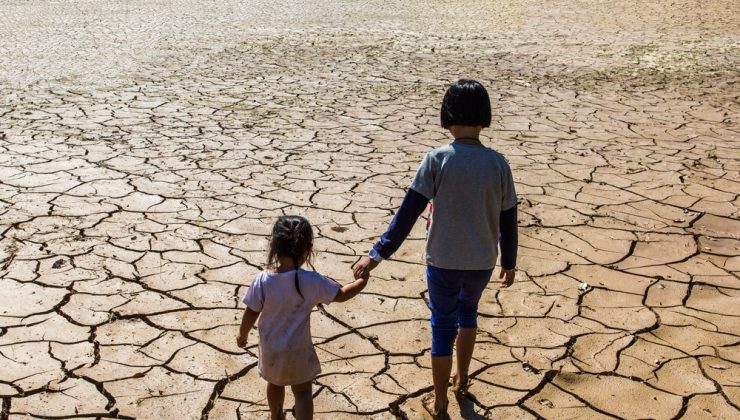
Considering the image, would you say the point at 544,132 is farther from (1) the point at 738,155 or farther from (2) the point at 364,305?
(2) the point at 364,305

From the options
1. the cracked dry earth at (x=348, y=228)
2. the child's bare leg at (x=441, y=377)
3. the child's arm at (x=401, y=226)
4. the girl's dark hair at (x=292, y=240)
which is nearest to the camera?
the girl's dark hair at (x=292, y=240)

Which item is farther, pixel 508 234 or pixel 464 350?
pixel 464 350

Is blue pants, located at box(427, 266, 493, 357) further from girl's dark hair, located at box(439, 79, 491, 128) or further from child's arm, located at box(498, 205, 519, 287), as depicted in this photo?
girl's dark hair, located at box(439, 79, 491, 128)

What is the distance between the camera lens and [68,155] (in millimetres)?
6234

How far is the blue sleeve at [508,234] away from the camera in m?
2.67

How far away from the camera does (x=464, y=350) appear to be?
2826mm

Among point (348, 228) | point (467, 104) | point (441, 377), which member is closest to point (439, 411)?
point (441, 377)

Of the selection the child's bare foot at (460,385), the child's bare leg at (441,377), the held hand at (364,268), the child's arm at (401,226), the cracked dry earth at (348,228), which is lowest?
the cracked dry earth at (348,228)

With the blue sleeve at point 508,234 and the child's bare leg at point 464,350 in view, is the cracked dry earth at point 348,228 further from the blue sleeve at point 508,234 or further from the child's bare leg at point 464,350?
the blue sleeve at point 508,234

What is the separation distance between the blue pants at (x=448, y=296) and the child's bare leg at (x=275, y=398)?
0.50 metres

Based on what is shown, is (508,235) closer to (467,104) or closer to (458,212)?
(458,212)

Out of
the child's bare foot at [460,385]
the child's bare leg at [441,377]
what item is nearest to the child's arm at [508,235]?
the child's bare leg at [441,377]

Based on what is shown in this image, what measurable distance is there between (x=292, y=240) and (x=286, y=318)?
0.24m

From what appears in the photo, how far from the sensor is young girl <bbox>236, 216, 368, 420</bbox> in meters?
2.34
